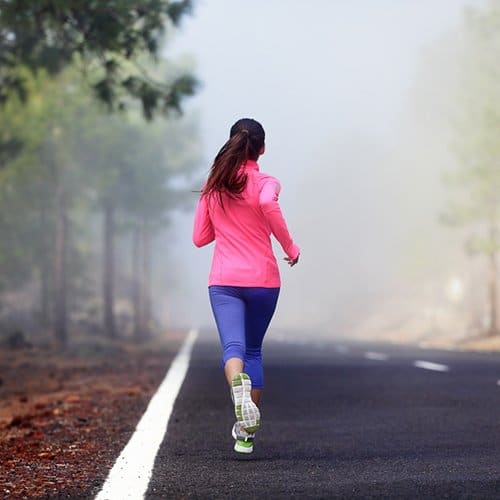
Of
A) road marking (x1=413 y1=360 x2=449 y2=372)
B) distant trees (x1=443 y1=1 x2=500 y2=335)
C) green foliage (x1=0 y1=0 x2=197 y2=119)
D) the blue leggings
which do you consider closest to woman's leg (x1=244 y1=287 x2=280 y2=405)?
the blue leggings

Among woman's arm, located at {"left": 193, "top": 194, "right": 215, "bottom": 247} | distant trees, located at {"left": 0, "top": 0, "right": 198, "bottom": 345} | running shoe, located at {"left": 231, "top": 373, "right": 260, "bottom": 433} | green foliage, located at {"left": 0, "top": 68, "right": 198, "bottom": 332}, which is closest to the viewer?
running shoe, located at {"left": 231, "top": 373, "right": 260, "bottom": 433}

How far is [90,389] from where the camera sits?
13.5 metres

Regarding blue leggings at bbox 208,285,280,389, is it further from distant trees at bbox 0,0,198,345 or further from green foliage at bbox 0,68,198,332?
green foliage at bbox 0,68,198,332

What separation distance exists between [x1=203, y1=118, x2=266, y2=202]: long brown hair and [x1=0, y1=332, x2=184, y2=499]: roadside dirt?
1.84m

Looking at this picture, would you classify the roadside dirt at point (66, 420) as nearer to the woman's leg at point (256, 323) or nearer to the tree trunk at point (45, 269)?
the woman's leg at point (256, 323)

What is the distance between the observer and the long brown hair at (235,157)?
22.1ft

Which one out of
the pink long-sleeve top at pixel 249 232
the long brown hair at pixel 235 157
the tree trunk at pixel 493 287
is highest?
the long brown hair at pixel 235 157

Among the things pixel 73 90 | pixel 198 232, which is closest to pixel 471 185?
pixel 73 90

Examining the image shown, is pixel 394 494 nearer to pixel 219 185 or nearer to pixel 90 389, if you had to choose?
pixel 219 185

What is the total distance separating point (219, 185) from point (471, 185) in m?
31.0

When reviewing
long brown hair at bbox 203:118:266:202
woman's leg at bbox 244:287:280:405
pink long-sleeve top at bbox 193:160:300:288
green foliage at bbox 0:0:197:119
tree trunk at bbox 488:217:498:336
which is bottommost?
tree trunk at bbox 488:217:498:336

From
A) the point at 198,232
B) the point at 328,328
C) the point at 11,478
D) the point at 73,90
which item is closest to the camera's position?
the point at 11,478

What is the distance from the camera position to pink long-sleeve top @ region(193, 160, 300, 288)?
675cm

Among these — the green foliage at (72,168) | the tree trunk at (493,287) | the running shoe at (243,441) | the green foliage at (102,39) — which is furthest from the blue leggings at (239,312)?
the tree trunk at (493,287)
